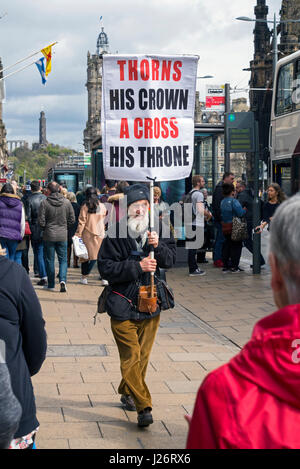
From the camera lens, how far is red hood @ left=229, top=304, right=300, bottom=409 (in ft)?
5.21

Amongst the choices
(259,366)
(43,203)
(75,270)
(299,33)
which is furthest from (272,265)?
(299,33)

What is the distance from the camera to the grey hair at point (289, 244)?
68.2 inches

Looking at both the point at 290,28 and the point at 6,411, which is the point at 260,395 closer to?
the point at 6,411

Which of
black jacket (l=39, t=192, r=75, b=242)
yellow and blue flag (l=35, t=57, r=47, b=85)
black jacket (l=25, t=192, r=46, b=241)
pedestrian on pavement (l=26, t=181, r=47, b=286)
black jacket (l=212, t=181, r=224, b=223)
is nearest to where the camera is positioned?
black jacket (l=39, t=192, r=75, b=242)

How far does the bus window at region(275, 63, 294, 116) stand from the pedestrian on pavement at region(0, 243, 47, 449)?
1328 centimetres

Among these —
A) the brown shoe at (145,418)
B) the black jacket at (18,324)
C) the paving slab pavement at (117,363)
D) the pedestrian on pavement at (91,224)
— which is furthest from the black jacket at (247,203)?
the black jacket at (18,324)

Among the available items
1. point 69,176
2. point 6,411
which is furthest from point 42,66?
point 69,176

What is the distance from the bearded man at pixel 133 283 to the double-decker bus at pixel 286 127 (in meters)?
10.1

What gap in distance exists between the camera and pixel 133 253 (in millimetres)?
5340

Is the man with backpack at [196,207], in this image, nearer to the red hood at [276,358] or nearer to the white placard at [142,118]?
the white placard at [142,118]

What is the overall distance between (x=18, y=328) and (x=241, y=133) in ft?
38.2

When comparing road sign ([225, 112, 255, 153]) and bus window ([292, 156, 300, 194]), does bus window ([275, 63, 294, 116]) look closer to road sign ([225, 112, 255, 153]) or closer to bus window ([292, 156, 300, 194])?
bus window ([292, 156, 300, 194])

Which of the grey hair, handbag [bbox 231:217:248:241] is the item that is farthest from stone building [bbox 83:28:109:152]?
the grey hair

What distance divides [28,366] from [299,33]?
42.2 meters
